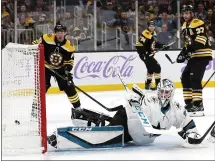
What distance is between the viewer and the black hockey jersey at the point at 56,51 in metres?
5.42

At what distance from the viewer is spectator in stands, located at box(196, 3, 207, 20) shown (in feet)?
33.3

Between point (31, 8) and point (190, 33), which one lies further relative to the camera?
point (31, 8)

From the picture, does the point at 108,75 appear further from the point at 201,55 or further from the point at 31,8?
the point at 201,55

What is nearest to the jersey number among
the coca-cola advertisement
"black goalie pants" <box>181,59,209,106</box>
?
"black goalie pants" <box>181,59,209,106</box>

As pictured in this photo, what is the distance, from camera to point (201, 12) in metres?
10.2

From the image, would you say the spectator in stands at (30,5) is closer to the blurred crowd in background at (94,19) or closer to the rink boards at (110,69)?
the blurred crowd in background at (94,19)

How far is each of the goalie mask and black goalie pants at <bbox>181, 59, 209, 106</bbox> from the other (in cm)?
229

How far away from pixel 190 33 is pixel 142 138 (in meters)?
2.37

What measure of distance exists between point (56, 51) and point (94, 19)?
3797 mm

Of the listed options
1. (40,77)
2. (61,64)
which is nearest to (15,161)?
(40,77)

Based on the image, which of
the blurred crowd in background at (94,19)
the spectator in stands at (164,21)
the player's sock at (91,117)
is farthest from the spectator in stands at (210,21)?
the player's sock at (91,117)

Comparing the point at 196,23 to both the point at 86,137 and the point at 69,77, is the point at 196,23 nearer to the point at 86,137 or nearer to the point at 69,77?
the point at 69,77

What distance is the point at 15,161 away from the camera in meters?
3.54

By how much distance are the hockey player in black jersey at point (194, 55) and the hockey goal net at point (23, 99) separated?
2374 mm
